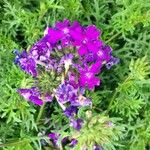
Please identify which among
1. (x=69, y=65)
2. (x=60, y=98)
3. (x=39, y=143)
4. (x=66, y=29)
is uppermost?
(x=66, y=29)

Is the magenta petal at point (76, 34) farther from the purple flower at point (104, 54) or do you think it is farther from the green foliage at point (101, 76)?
the green foliage at point (101, 76)

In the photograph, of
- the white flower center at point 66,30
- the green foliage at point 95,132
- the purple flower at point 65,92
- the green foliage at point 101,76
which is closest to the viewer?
the green foliage at point 95,132

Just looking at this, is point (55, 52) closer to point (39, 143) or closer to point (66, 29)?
point (66, 29)

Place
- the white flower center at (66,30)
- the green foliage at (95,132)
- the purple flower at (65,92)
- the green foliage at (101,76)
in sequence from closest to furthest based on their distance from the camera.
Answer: the green foliage at (95,132)
the purple flower at (65,92)
the white flower center at (66,30)
the green foliage at (101,76)

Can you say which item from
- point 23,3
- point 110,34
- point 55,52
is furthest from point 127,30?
point 23,3

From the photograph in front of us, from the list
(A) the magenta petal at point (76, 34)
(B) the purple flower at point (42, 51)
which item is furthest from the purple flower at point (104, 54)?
(B) the purple flower at point (42, 51)

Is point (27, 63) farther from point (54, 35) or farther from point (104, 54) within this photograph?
point (104, 54)

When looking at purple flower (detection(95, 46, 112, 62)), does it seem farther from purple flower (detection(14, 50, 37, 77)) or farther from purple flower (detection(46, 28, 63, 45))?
purple flower (detection(14, 50, 37, 77))
